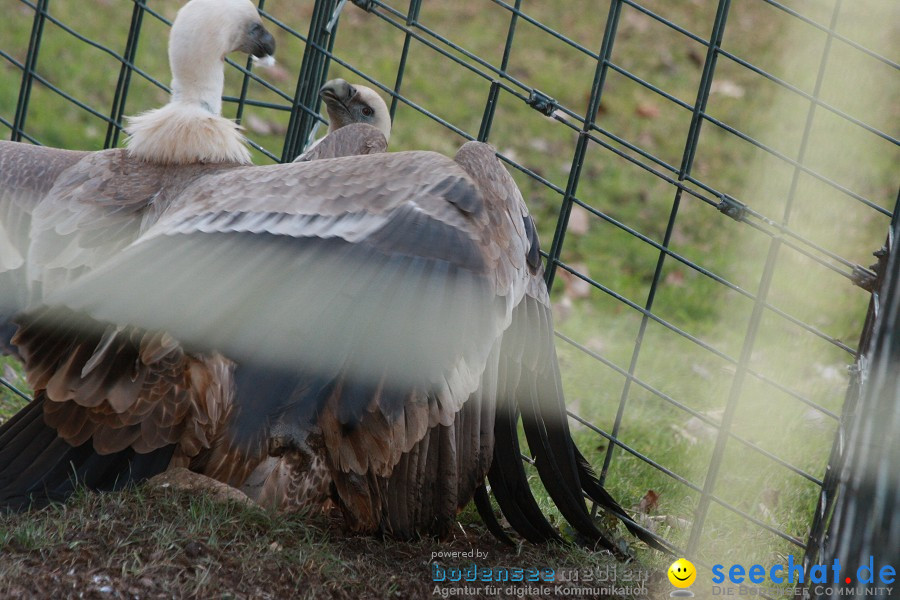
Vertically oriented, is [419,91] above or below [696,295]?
above

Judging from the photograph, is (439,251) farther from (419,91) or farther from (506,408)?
(419,91)

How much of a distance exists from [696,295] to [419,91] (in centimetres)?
244

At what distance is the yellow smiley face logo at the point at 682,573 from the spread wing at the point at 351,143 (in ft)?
5.22

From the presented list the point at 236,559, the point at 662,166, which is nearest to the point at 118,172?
the point at 236,559

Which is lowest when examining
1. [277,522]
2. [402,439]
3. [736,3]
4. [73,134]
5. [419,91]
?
[277,522]

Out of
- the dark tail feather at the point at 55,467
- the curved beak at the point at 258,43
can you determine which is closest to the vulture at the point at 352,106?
the curved beak at the point at 258,43

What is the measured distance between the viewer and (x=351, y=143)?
3.52m

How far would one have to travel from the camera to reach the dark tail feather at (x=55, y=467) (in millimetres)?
2811

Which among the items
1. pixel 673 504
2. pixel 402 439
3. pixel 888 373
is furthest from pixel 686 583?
pixel 888 373

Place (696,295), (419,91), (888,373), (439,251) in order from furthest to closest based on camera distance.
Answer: (419,91), (696,295), (439,251), (888,373)

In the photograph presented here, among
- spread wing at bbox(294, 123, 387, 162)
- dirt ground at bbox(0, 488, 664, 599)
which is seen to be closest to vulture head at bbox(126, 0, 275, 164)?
spread wing at bbox(294, 123, 387, 162)

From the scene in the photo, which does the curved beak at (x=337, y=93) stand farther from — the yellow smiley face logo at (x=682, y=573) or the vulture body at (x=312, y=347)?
the yellow smiley face logo at (x=682, y=573)

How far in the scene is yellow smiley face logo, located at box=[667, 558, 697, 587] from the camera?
3006 mm

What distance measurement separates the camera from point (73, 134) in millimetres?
5918
